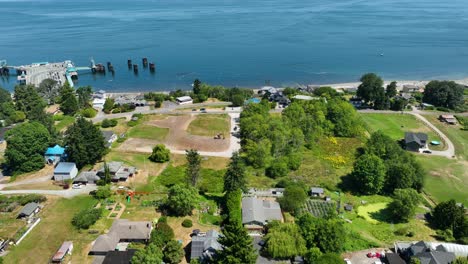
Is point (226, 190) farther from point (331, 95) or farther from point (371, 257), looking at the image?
point (331, 95)

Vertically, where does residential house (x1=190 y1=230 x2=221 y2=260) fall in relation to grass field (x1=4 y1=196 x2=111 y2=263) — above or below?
above

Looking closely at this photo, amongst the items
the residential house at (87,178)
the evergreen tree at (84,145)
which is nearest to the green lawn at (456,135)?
the residential house at (87,178)

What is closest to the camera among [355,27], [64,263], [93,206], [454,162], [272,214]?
[64,263]

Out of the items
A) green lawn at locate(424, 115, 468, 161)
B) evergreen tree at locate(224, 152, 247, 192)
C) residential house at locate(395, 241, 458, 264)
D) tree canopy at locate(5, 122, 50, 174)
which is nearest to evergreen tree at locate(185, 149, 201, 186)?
evergreen tree at locate(224, 152, 247, 192)

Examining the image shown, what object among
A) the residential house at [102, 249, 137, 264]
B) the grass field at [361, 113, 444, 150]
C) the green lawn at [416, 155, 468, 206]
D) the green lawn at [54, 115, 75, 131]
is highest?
the green lawn at [54, 115, 75, 131]

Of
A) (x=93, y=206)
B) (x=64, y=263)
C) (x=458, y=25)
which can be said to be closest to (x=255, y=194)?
(x=93, y=206)

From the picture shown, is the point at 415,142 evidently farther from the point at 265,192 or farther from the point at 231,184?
the point at 231,184

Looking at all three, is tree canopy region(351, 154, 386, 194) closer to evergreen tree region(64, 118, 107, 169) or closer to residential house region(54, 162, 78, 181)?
evergreen tree region(64, 118, 107, 169)

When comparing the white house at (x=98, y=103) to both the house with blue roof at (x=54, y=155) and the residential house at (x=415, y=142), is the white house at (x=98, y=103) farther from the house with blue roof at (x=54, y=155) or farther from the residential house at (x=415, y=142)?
the residential house at (x=415, y=142)
